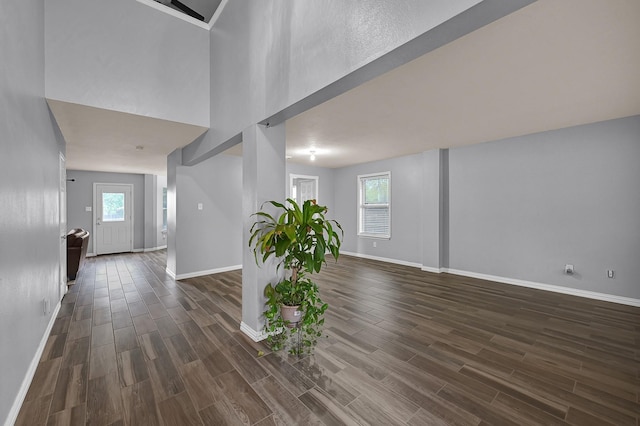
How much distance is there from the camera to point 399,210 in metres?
6.39

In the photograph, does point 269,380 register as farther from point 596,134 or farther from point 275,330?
point 596,134

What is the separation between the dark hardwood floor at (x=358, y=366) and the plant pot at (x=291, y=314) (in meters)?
0.31

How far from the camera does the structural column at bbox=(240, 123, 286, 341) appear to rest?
8.90 feet

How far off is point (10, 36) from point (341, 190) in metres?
6.60

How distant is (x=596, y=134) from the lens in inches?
152

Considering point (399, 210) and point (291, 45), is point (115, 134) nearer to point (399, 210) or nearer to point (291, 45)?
point (291, 45)

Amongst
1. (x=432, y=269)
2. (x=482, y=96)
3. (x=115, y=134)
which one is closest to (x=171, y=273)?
(x=115, y=134)

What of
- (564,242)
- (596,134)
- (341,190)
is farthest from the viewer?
(341,190)

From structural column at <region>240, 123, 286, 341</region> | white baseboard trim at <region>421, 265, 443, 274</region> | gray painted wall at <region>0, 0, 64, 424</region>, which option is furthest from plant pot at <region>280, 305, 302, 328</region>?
white baseboard trim at <region>421, 265, 443, 274</region>

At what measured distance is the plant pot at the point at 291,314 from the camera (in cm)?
257

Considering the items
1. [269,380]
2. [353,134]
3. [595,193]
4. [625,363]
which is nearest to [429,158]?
[353,134]

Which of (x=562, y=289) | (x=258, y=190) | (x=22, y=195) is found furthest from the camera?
(x=562, y=289)

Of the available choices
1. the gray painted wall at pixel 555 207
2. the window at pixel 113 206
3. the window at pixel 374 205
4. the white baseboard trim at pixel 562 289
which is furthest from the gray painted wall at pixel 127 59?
the window at pixel 113 206

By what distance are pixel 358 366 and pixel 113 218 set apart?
863 cm
